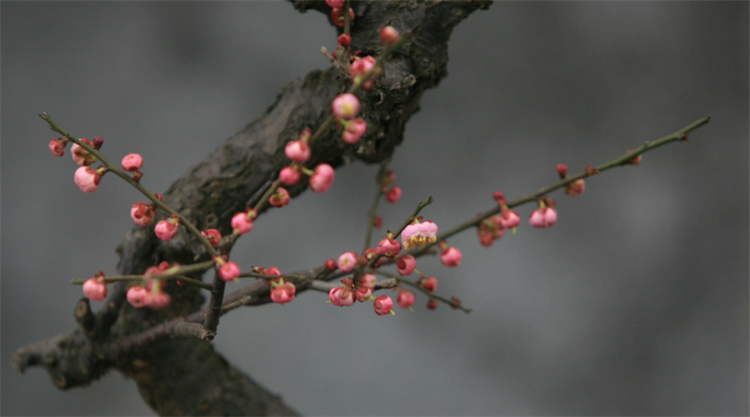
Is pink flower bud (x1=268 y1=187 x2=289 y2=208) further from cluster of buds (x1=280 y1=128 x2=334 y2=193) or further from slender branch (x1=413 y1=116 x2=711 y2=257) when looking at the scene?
slender branch (x1=413 y1=116 x2=711 y2=257)

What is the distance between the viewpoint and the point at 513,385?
1335 millimetres

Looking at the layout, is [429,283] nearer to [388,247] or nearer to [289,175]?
[388,247]

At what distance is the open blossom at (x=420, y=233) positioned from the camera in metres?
0.50

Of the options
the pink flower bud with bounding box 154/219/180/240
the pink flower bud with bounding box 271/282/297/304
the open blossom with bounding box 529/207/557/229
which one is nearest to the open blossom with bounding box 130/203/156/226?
the pink flower bud with bounding box 154/219/180/240

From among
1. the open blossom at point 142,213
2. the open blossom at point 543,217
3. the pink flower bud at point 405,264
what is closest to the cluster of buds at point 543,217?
the open blossom at point 543,217

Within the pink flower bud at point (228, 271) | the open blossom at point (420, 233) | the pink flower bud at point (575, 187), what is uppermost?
the pink flower bud at point (575, 187)

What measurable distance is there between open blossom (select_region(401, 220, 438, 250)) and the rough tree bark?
0.77 feet

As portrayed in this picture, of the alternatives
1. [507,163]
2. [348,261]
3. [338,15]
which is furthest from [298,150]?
[507,163]

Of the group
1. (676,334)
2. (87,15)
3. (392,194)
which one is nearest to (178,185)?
(392,194)

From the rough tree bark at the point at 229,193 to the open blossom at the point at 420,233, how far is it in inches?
9.2

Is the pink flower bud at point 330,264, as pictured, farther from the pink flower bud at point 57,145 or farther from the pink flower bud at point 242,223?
the pink flower bud at point 57,145

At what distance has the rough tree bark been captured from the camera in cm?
70

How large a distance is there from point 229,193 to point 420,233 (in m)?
0.36

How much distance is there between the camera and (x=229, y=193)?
78 centimetres
